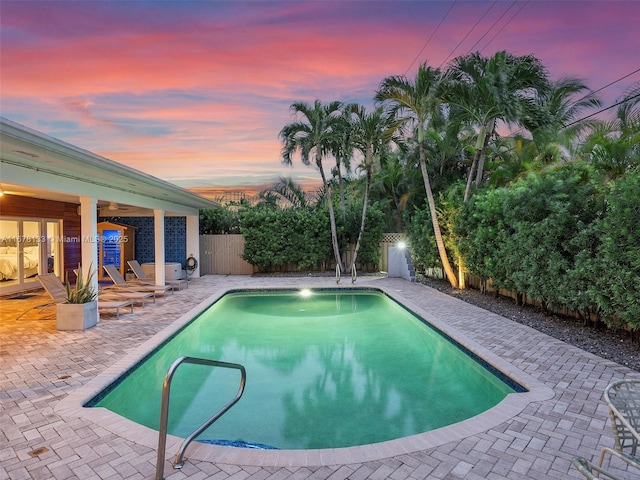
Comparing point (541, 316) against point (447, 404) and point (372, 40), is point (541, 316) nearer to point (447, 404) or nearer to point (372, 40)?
point (447, 404)

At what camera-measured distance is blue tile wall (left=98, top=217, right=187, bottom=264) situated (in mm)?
18156

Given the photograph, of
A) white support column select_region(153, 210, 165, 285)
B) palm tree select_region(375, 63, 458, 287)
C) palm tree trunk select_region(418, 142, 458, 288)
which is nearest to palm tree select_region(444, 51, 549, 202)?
palm tree select_region(375, 63, 458, 287)

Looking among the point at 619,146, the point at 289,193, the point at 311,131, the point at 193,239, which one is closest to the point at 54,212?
the point at 193,239

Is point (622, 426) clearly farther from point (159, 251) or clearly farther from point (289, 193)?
point (289, 193)

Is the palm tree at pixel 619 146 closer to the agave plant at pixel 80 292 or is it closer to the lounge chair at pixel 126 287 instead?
the agave plant at pixel 80 292

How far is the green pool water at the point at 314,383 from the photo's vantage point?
15.5 feet

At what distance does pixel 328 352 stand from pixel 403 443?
166 inches

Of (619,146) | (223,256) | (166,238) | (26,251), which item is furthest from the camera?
(223,256)

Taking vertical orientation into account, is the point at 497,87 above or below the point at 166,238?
above

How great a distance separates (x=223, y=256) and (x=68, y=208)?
257 inches

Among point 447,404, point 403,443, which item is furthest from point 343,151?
point 403,443

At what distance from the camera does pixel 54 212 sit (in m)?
13.5

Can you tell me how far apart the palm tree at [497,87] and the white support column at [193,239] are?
11109mm

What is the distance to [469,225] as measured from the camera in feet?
38.9
